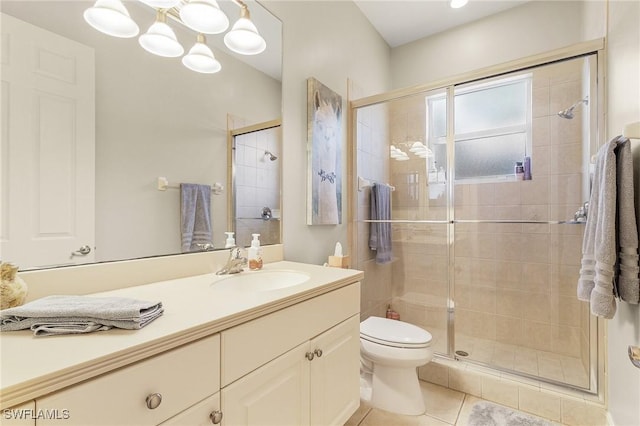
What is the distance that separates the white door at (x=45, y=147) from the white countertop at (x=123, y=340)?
0.23 m

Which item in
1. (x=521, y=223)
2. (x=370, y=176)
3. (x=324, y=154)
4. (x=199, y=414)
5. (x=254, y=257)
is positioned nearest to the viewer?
(x=199, y=414)

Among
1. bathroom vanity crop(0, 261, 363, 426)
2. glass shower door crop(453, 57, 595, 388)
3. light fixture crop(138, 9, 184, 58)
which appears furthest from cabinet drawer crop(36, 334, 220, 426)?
glass shower door crop(453, 57, 595, 388)

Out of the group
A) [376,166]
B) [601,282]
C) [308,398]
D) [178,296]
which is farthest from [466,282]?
[178,296]

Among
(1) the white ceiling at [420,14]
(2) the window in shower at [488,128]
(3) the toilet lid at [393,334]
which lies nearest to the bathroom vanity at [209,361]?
(3) the toilet lid at [393,334]

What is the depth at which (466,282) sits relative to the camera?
95.7 inches

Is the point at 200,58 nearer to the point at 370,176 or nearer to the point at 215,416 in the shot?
the point at 215,416

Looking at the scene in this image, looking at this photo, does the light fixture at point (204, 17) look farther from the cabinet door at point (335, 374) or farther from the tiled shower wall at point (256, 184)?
the cabinet door at point (335, 374)

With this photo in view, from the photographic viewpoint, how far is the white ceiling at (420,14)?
2.40 metres

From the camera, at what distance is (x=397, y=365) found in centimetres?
160

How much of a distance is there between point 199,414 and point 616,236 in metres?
1.46

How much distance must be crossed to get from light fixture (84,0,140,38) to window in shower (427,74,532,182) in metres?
1.89

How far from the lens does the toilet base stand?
1.63 m

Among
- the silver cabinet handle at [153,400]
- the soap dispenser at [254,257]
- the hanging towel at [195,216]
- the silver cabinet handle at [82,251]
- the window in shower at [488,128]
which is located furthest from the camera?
the window in shower at [488,128]

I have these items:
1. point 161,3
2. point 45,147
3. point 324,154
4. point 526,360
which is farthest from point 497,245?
point 45,147
